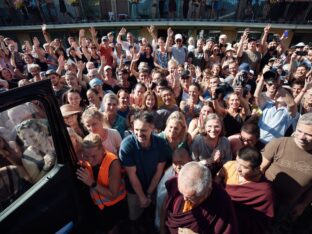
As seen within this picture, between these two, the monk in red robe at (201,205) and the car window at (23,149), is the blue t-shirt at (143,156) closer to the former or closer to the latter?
the monk in red robe at (201,205)

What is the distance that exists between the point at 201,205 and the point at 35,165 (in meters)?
1.30

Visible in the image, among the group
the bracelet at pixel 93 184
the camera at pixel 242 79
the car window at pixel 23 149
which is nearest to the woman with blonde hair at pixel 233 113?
the camera at pixel 242 79

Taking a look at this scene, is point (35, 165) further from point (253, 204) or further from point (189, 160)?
point (253, 204)

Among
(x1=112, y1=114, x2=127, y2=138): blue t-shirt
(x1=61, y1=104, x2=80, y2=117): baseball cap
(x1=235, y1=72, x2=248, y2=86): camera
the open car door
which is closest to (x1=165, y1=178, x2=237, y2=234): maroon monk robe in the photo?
the open car door

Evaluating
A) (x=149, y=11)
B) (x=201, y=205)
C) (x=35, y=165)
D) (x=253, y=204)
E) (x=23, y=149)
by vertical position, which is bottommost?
(x=253, y=204)

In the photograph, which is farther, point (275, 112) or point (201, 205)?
point (275, 112)

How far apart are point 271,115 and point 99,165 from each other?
8.41 feet

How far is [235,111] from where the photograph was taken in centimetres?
342

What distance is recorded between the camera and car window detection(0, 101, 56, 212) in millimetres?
1403

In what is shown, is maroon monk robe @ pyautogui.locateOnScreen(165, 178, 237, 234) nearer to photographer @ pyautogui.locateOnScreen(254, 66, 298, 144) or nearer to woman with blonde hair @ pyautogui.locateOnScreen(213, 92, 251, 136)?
woman with blonde hair @ pyautogui.locateOnScreen(213, 92, 251, 136)

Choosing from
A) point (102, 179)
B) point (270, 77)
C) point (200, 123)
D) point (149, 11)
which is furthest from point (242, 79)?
point (149, 11)

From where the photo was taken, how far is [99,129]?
2.71 meters

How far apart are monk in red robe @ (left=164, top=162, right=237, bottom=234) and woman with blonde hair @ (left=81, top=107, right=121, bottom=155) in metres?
1.23

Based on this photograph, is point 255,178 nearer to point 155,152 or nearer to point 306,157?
point 306,157
